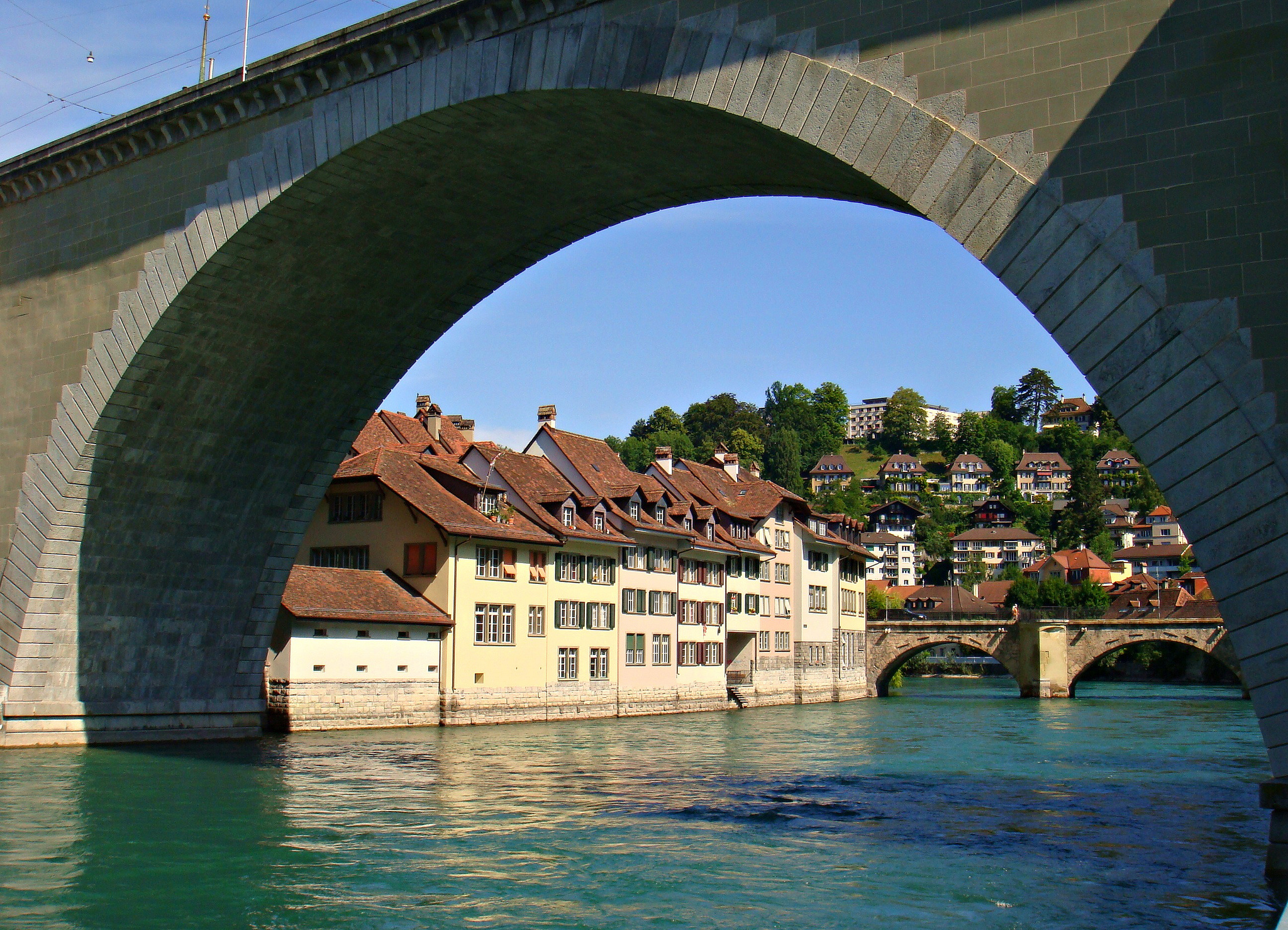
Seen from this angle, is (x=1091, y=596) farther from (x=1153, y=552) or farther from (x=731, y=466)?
(x=731, y=466)

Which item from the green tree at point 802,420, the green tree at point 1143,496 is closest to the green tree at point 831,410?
the green tree at point 802,420

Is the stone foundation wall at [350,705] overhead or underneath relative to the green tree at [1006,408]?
underneath

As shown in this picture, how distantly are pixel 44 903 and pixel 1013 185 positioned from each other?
9.34m

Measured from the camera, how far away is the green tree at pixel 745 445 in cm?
13825

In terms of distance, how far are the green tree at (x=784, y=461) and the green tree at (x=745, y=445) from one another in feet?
15.1

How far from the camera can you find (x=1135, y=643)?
59.0 metres

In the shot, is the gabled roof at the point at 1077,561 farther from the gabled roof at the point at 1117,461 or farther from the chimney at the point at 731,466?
the chimney at the point at 731,466

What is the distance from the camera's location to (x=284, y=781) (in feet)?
61.6

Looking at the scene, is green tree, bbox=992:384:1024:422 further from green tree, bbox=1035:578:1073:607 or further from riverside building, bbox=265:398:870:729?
riverside building, bbox=265:398:870:729

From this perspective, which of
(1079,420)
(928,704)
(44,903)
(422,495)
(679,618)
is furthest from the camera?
(1079,420)

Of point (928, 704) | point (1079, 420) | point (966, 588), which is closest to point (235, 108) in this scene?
point (928, 704)

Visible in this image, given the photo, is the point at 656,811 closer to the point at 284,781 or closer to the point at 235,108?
the point at 284,781

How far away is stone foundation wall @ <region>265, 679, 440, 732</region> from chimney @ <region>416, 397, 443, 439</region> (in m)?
11.4

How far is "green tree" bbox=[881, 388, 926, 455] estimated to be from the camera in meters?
183
